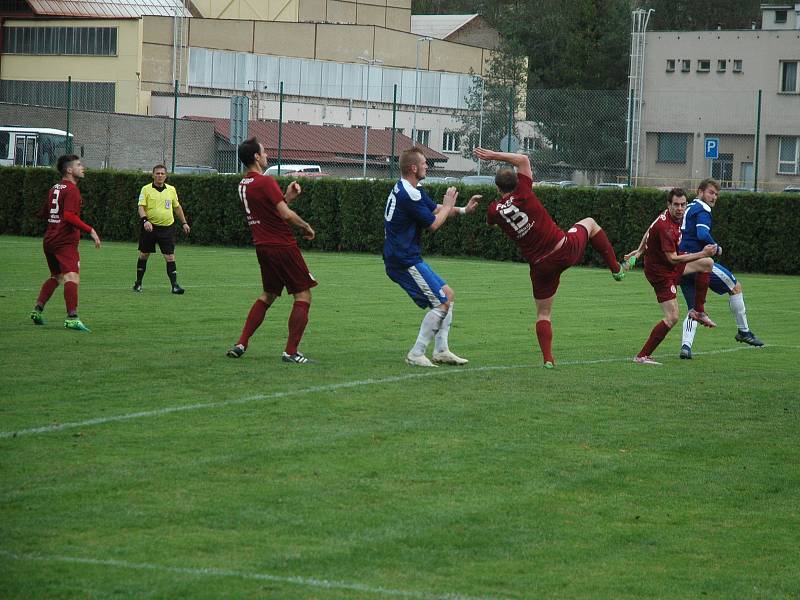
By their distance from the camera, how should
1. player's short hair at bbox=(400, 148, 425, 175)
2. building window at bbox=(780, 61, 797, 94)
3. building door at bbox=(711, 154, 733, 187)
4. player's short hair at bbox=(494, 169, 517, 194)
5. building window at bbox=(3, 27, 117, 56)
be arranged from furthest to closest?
1. building window at bbox=(3, 27, 117, 56)
2. building window at bbox=(780, 61, 797, 94)
3. building door at bbox=(711, 154, 733, 187)
4. player's short hair at bbox=(400, 148, 425, 175)
5. player's short hair at bbox=(494, 169, 517, 194)

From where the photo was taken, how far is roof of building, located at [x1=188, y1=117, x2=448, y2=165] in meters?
49.3

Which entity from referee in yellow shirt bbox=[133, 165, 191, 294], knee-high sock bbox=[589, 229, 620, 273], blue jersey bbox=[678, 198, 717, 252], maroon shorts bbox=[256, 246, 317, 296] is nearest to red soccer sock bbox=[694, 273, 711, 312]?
blue jersey bbox=[678, 198, 717, 252]

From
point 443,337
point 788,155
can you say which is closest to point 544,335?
point 443,337

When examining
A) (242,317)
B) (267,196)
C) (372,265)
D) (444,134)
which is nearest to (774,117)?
(444,134)

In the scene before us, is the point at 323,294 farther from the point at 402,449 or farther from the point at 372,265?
the point at 402,449

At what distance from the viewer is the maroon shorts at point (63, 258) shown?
1445 centimetres

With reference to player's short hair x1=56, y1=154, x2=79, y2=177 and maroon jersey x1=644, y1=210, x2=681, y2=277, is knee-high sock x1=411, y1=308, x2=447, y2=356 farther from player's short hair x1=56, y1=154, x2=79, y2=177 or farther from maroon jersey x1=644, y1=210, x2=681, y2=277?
player's short hair x1=56, y1=154, x2=79, y2=177

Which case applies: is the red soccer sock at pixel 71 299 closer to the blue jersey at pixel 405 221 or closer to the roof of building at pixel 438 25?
the blue jersey at pixel 405 221

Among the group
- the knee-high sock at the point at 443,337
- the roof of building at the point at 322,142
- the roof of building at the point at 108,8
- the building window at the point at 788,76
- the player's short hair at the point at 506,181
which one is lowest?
the knee-high sock at the point at 443,337

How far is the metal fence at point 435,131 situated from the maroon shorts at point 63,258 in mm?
20660

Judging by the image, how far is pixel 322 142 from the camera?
55094 millimetres

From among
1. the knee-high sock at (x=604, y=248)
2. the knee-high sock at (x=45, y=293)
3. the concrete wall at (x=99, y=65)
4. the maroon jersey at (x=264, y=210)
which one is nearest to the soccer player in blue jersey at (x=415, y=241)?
the maroon jersey at (x=264, y=210)

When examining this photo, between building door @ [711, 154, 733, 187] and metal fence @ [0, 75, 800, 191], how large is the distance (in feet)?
0.32

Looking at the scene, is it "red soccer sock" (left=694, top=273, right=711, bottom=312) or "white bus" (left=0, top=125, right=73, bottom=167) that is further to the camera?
"white bus" (left=0, top=125, right=73, bottom=167)
